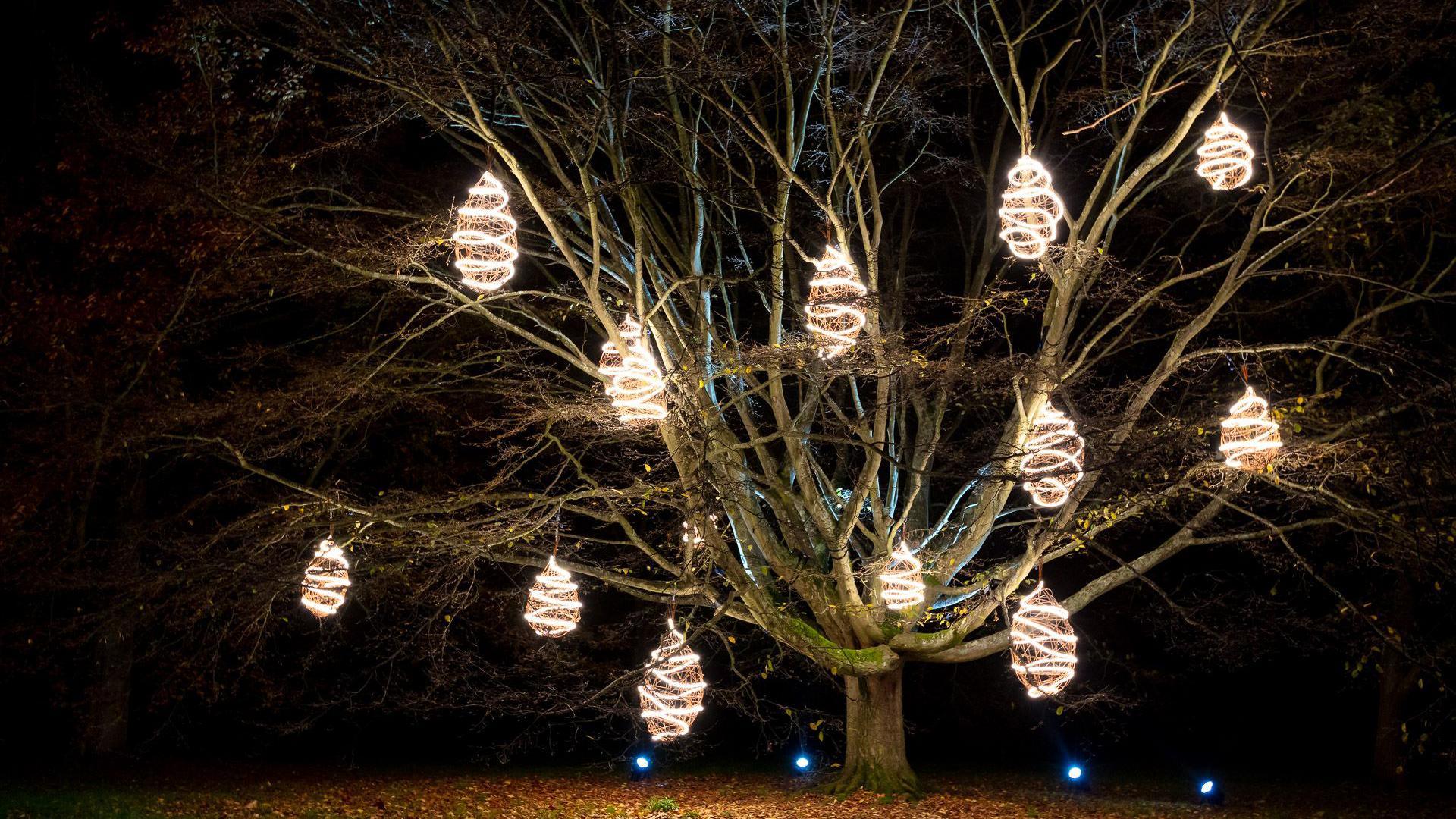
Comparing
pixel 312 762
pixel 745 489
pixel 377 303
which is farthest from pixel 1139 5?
pixel 312 762

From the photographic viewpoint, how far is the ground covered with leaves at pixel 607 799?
1062 centimetres

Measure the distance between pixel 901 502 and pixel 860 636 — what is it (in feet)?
11.8

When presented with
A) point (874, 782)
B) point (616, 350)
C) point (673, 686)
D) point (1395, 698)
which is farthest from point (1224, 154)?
point (1395, 698)

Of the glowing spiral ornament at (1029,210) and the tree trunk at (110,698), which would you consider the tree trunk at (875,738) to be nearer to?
the glowing spiral ornament at (1029,210)

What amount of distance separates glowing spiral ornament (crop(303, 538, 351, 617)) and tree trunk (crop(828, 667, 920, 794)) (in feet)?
18.7

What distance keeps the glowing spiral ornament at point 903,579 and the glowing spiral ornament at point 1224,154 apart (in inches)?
145

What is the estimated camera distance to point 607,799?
13188mm

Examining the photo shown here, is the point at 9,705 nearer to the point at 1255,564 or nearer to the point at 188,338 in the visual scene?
the point at 188,338

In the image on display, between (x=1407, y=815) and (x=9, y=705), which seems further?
(x=9, y=705)

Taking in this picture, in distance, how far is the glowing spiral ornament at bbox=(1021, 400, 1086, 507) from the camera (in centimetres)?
880

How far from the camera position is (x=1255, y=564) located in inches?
857

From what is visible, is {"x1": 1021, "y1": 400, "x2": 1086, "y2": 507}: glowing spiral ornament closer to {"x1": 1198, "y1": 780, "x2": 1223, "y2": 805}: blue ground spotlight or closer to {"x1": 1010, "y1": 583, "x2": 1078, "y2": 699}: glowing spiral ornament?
{"x1": 1010, "y1": 583, "x2": 1078, "y2": 699}: glowing spiral ornament

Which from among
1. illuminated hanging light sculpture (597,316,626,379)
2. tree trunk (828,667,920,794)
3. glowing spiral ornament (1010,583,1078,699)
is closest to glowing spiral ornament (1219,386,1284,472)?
glowing spiral ornament (1010,583,1078,699)

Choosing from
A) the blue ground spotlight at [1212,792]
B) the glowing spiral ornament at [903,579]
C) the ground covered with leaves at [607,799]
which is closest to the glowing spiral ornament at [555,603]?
the ground covered with leaves at [607,799]
